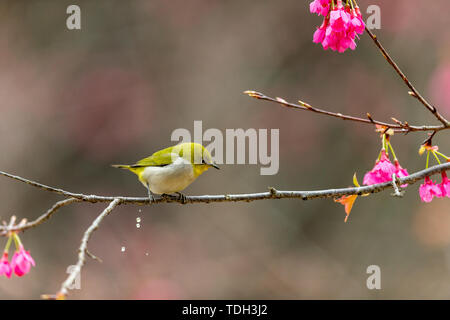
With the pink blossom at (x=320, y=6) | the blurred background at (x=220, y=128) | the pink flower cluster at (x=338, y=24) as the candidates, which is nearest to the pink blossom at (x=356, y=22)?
the pink flower cluster at (x=338, y=24)

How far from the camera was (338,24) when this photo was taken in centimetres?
208

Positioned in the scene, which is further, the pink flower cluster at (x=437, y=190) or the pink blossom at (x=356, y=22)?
the pink flower cluster at (x=437, y=190)

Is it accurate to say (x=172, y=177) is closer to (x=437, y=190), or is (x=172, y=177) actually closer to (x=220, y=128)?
(x=437, y=190)

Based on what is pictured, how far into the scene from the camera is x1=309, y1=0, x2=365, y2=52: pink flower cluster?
81.7 inches

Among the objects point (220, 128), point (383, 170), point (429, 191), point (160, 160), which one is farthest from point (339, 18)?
point (220, 128)

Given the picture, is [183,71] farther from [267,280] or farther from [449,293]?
[449,293]

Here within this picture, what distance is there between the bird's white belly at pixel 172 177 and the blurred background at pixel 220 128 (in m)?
3.81

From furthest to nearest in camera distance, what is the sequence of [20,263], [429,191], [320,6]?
[429,191]
[320,6]
[20,263]

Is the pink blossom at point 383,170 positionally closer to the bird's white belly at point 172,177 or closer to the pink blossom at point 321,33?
the pink blossom at point 321,33

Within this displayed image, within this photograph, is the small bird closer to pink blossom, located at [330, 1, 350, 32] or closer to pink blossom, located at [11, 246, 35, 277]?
pink blossom, located at [11, 246, 35, 277]

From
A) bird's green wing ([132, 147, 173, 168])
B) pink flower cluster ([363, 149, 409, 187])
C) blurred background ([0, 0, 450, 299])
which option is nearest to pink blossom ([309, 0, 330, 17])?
pink flower cluster ([363, 149, 409, 187])

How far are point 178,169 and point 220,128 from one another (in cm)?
425

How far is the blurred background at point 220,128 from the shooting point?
281 inches

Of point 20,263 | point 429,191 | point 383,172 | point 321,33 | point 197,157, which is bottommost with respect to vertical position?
point 20,263
